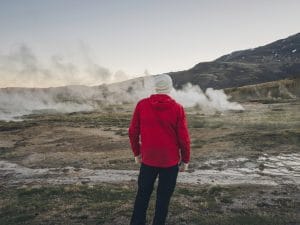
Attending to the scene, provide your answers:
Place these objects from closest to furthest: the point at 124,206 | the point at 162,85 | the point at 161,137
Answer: the point at 161,137, the point at 162,85, the point at 124,206

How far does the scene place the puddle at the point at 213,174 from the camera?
1728 centimetres

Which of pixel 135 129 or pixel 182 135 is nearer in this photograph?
pixel 182 135

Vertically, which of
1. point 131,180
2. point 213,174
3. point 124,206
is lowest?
point 213,174

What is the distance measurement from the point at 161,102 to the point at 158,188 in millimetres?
1378

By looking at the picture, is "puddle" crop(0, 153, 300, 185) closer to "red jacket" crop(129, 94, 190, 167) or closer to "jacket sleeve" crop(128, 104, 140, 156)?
"jacket sleeve" crop(128, 104, 140, 156)

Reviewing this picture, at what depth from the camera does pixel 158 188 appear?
654 centimetres

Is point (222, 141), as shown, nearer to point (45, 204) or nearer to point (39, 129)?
point (45, 204)

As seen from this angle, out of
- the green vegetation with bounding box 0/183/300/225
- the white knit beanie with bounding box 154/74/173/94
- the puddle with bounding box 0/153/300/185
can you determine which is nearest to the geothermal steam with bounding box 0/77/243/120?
the puddle with bounding box 0/153/300/185

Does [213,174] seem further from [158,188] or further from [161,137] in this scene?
[161,137]

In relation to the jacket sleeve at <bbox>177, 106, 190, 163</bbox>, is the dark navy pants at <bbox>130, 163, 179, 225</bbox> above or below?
below

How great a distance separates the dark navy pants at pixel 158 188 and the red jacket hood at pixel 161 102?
936 mm

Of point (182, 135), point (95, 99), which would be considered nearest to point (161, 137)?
point (182, 135)

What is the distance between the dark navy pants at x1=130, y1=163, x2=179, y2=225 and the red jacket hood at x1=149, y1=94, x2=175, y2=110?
94cm

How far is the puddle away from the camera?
1728 cm
